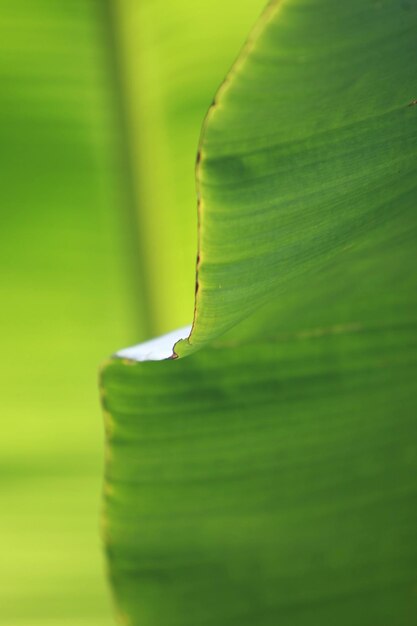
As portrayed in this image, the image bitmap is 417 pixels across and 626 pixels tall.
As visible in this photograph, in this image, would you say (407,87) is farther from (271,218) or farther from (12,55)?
(12,55)

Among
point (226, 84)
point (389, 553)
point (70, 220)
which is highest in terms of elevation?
point (70, 220)

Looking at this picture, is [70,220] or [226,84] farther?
[70,220]

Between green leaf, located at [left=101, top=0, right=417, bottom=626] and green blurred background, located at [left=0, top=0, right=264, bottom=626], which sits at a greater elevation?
green blurred background, located at [left=0, top=0, right=264, bottom=626]

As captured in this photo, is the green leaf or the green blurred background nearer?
the green leaf

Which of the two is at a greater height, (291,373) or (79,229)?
(79,229)

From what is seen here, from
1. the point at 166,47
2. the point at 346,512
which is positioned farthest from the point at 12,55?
the point at 346,512
